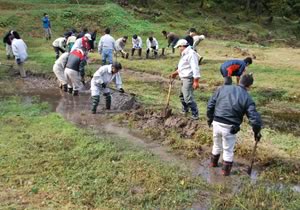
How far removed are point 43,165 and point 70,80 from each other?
6.27 meters

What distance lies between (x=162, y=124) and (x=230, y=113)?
3590 millimetres

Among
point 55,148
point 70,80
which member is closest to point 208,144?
point 55,148

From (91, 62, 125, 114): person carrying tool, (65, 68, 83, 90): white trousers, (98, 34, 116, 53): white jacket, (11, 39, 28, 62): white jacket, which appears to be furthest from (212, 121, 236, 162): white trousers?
(11, 39, 28, 62): white jacket

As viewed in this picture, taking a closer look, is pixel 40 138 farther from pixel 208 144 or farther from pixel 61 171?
pixel 208 144

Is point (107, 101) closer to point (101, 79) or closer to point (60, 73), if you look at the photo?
point (101, 79)

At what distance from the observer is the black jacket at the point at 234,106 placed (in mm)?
7673

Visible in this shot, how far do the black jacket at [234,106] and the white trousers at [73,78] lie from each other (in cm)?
697

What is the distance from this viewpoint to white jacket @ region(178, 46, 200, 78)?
10.7m

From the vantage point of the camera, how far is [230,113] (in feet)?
25.7

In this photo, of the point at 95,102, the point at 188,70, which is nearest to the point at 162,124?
the point at 188,70

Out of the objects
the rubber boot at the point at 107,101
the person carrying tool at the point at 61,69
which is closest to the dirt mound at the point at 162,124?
the rubber boot at the point at 107,101

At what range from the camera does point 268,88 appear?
16203mm

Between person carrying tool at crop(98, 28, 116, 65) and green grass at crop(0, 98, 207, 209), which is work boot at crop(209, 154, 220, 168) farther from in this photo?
person carrying tool at crop(98, 28, 116, 65)

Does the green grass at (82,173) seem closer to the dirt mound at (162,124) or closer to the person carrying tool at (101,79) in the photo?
the dirt mound at (162,124)
